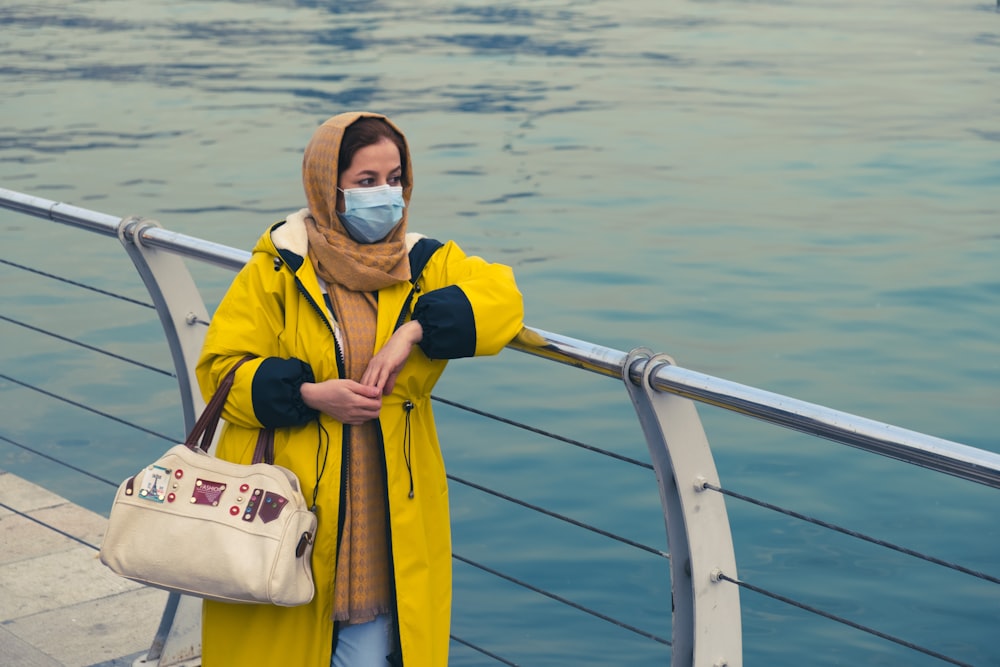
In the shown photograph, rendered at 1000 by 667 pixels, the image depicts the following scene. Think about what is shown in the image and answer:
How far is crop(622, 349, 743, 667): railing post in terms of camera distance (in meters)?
3.05

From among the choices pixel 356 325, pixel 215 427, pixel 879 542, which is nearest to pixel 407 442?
pixel 356 325

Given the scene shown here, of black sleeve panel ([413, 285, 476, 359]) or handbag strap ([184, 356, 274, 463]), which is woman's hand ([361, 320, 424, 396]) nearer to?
black sleeve panel ([413, 285, 476, 359])

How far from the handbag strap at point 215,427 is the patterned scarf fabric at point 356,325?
172 mm

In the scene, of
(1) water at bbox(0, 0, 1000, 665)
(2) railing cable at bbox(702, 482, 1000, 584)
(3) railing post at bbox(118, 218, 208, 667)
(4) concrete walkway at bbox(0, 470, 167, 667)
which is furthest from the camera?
(1) water at bbox(0, 0, 1000, 665)

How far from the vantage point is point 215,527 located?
2.99 m

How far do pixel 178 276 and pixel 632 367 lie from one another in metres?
1.59

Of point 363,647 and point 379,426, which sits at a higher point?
point 379,426

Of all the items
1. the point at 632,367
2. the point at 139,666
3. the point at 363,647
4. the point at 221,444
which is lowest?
the point at 139,666

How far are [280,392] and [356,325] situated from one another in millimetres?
226

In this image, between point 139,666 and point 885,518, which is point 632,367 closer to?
point 139,666

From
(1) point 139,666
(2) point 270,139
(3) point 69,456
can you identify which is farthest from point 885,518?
(2) point 270,139

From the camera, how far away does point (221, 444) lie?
320 centimetres

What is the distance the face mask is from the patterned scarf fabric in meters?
0.02

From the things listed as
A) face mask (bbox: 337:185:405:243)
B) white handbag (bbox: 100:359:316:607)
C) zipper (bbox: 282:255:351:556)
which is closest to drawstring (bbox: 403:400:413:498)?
zipper (bbox: 282:255:351:556)
